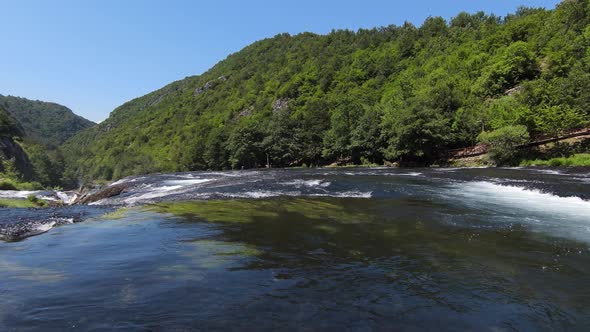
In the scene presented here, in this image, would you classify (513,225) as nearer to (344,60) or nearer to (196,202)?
(196,202)

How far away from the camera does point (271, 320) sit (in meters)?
6.17

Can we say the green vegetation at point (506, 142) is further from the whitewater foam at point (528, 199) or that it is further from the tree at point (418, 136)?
Result: the whitewater foam at point (528, 199)

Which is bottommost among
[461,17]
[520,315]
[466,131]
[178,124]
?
[520,315]

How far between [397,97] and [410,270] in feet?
299

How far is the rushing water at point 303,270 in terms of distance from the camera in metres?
6.26

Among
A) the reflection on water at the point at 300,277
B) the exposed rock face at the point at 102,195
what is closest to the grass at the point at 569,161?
the reflection on water at the point at 300,277

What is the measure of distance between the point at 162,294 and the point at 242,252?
3.31 meters

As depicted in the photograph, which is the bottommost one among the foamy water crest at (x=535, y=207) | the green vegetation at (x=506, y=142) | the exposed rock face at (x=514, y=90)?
the foamy water crest at (x=535, y=207)

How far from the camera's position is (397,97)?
93.6 metres

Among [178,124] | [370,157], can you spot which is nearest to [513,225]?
[370,157]

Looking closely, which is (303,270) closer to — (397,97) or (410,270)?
(410,270)

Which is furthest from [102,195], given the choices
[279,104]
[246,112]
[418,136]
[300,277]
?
[246,112]

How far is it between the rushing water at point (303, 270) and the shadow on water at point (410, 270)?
0.13 ft

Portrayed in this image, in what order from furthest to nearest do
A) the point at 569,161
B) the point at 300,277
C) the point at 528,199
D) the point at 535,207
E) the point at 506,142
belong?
the point at 506,142 < the point at 569,161 < the point at 528,199 < the point at 535,207 < the point at 300,277
